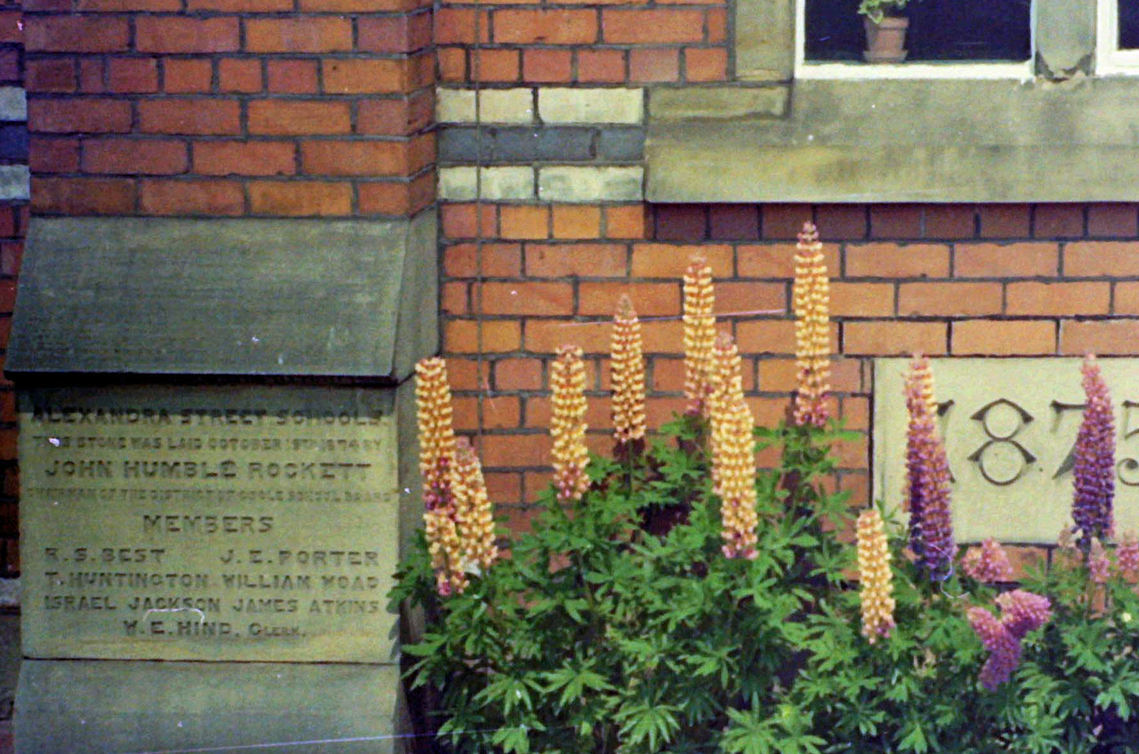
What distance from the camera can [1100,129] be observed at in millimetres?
5156

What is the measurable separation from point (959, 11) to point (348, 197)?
1.75 m

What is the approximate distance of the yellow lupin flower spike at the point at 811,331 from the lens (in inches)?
189

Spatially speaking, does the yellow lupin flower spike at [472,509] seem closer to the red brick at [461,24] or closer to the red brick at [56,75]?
the red brick at [461,24]

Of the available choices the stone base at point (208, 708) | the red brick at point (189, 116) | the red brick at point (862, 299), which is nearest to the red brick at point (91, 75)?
the red brick at point (189, 116)

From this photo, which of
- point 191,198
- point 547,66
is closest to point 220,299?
point 191,198

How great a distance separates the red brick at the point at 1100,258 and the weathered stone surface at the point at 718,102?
34.7 inches

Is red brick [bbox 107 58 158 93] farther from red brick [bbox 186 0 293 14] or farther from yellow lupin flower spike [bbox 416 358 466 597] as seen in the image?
yellow lupin flower spike [bbox 416 358 466 597]

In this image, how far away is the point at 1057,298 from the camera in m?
5.29

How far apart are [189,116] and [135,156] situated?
18 centimetres

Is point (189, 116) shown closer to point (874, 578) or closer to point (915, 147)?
point (915, 147)

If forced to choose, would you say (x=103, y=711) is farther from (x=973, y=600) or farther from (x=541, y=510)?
(x=973, y=600)

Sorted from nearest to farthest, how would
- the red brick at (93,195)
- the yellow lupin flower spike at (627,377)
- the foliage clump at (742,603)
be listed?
the foliage clump at (742,603) < the yellow lupin flower spike at (627,377) < the red brick at (93,195)

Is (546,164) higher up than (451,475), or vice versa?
(546,164)

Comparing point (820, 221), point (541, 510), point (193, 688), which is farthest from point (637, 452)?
point (193, 688)
